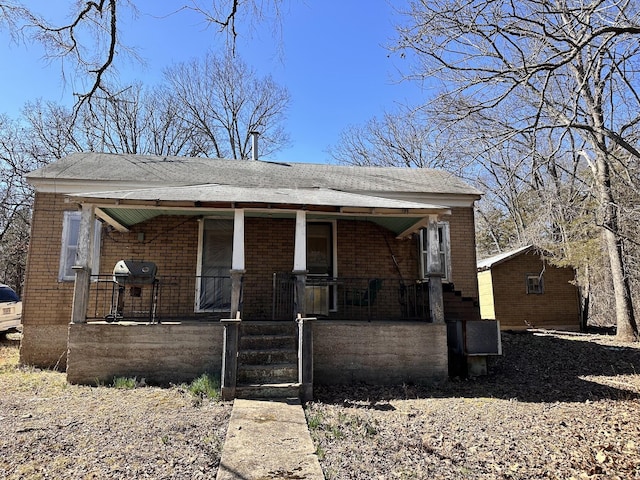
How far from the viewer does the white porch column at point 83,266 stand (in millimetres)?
6570

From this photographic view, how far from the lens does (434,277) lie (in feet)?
23.8

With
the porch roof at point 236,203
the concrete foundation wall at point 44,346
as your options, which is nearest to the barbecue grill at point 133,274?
the porch roof at point 236,203

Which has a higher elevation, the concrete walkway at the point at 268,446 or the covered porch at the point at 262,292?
the covered porch at the point at 262,292

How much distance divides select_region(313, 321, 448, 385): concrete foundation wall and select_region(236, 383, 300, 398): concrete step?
93 cm

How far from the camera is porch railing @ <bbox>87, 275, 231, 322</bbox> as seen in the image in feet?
28.0

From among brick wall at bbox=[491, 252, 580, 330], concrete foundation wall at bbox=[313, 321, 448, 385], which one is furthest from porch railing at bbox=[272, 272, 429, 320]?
brick wall at bbox=[491, 252, 580, 330]

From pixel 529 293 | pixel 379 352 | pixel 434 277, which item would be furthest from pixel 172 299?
pixel 529 293

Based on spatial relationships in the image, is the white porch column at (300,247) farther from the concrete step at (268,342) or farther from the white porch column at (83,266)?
the white porch column at (83,266)

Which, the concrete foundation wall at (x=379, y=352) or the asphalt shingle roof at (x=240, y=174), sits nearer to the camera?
the concrete foundation wall at (x=379, y=352)

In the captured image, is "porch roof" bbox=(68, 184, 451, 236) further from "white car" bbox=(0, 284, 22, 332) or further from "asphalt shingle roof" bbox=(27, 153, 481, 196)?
"white car" bbox=(0, 284, 22, 332)

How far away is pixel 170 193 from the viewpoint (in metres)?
7.18

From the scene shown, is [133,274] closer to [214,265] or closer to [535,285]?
[214,265]

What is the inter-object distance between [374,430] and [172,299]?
18.9 ft

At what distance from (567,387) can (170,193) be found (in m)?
7.61
